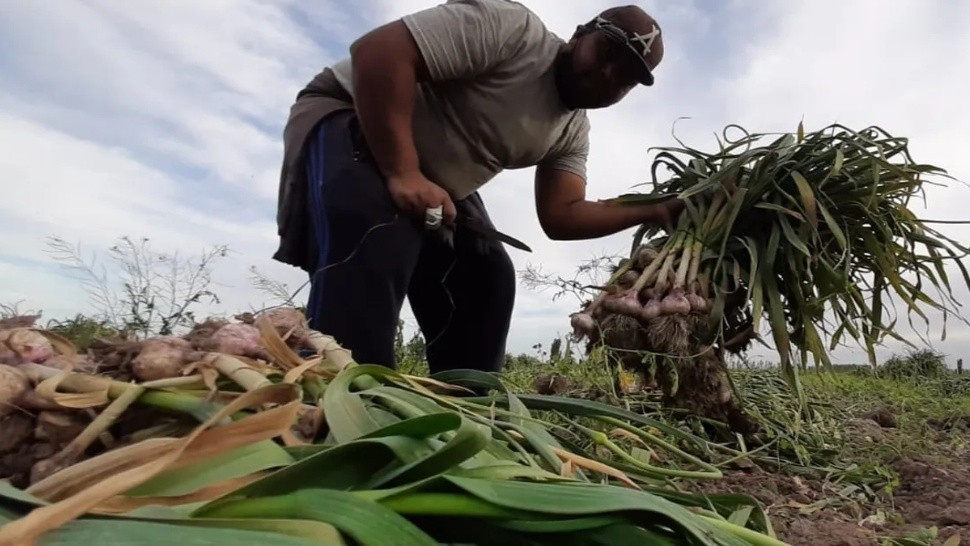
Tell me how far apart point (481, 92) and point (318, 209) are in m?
0.62

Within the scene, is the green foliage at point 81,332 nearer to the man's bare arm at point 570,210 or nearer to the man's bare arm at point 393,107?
the man's bare arm at point 393,107

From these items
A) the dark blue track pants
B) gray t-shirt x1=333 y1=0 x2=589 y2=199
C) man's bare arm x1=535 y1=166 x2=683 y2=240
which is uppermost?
gray t-shirt x1=333 y1=0 x2=589 y2=199

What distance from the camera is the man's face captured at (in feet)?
7.78

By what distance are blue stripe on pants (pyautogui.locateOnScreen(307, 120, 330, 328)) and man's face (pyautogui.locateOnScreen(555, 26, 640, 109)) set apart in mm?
785

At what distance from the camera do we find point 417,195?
2.19m

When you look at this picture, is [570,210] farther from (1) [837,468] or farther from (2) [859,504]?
(2) [859,504]

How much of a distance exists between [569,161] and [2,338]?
2295 mm

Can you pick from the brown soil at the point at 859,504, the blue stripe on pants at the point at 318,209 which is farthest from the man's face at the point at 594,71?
the brown soil at the point at 859,504

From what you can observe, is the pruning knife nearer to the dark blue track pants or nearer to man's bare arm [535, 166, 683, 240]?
the dark blue track pants

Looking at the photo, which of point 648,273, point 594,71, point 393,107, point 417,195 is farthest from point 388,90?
point 648,273

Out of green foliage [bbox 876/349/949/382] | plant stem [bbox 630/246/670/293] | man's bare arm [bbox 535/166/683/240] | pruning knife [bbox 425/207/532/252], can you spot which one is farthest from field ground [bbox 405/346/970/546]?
green foliage [bbox 876/349/949/382]

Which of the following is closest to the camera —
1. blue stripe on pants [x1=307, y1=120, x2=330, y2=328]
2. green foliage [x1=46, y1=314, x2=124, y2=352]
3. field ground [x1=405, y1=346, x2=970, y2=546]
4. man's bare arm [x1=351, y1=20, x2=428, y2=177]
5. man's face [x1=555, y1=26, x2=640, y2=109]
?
green foliage [x1=46, y1=314, x2=124, y2=352]

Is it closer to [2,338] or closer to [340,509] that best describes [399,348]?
[2,338]

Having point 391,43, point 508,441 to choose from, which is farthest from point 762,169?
point 508,441
